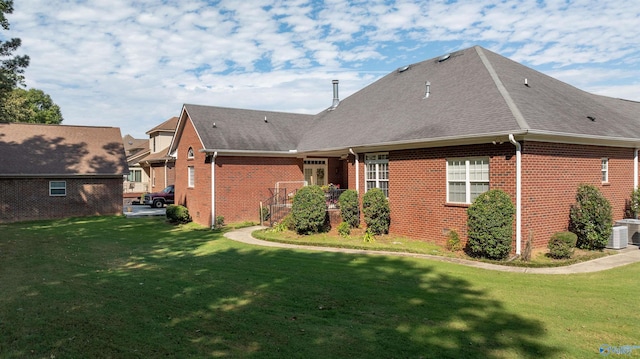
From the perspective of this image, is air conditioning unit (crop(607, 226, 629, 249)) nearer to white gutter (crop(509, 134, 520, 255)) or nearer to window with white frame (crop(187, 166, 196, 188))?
white gutter (crop(509, 134, 520, 255))

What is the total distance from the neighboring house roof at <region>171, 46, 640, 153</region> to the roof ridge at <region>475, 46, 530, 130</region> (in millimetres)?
25

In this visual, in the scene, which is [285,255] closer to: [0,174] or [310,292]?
[310,292]

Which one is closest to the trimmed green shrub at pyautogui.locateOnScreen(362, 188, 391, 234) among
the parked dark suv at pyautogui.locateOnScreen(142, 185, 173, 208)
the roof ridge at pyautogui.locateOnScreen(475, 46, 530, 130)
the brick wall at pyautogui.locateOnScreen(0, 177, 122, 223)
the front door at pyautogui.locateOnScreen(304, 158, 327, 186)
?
the roof ridge at pyautogui.locateOnScreen(475, 46, 530, 130)

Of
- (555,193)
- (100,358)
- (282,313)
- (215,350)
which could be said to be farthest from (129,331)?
(555,193)

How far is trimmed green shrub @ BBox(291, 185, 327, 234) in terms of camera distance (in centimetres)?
1655

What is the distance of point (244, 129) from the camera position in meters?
22.7

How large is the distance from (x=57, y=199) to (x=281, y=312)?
78.7ft

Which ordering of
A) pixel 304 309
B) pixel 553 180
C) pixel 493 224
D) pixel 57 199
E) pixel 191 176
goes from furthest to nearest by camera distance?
1. pixel 57 199
2. pixel 191 176
3. pixel 553 180
4. pixel 493 224
5. pixel 304 309

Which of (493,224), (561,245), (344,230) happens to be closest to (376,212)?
(344,230)

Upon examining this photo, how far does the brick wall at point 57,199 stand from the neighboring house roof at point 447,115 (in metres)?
9.19

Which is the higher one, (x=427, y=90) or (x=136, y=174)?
(x=427, y=90)

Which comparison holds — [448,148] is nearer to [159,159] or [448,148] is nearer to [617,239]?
[617,239]

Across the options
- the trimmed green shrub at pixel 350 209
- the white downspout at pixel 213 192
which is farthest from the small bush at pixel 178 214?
the trimmed green shrub at pixel 350 209

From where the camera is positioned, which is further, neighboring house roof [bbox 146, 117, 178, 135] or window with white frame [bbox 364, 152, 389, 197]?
neighboring house roof [bbox 146, 117, 178, 135]
